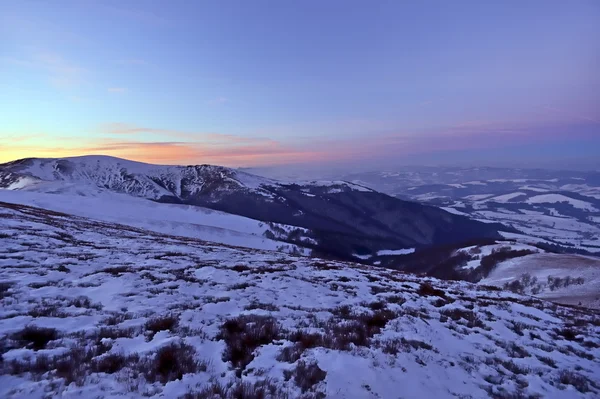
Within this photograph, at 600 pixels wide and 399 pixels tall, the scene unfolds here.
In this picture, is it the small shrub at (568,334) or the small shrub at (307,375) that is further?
the small shrub at (568,334)

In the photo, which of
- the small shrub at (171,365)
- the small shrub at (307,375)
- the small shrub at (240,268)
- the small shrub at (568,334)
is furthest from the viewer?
the small shrub at (240,268)

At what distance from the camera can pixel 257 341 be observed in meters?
9.34

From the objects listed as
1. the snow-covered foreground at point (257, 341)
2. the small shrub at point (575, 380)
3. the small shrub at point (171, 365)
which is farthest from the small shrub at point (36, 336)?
the small shrub at point (575, 380)

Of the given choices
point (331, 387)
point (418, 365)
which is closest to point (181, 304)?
point (331, 387)

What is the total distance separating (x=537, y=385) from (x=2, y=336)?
14.4m

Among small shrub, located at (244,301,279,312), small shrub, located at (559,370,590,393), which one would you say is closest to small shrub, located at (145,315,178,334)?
small shrub, located at (244,301,279,312)

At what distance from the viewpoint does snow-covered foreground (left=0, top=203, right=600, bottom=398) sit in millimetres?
6750

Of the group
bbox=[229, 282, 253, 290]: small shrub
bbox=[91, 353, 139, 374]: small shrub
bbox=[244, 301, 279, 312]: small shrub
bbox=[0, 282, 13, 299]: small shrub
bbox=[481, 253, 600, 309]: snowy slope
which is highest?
bbox=[0, 282, 13, 299]: small shrub

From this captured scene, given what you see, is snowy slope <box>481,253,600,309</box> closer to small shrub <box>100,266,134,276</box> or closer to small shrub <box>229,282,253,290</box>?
small shrub <box>229,282,253,290</box>

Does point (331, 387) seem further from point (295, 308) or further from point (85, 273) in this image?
point (85, 273)

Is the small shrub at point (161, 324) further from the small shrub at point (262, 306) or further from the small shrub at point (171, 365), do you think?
the small shrub at point (262, 306)

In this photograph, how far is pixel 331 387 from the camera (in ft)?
22.8

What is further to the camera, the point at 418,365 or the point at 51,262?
the point at 51,262

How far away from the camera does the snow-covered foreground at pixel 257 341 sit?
266 inches
